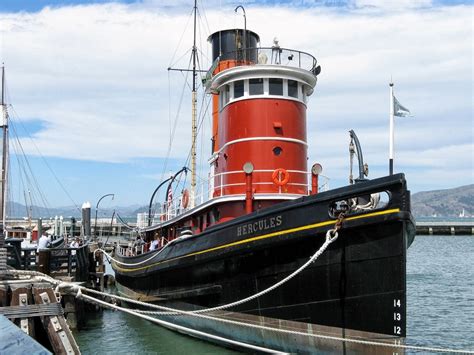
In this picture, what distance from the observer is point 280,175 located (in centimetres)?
1208

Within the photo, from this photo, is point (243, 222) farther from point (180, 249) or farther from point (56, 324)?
point (56, 324)

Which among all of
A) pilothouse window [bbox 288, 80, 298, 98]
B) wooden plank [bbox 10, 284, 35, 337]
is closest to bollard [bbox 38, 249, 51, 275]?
wooden plank [bbox 10, 284, 35, 337]

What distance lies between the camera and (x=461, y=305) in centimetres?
1902

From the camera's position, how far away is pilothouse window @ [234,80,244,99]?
42.4 ft

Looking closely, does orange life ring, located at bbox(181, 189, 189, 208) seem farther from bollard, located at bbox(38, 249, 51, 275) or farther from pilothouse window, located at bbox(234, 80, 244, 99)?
bollard, located at bbox(38, 249, 51, 275)

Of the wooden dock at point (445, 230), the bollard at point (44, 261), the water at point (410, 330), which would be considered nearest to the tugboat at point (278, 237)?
the water at point (410, 330)

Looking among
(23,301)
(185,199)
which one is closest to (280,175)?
(185,199)

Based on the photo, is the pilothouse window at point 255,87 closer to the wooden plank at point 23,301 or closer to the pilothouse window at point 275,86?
the pilothouse window at point 275,86

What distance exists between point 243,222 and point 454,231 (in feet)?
246

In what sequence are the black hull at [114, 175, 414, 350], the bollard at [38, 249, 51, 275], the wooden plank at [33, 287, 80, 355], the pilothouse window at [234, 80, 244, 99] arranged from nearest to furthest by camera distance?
the wooden plank at [33, 287, 80, 355] → the black hull at [114, 175, 414, 350] → the pilothouse window at [234, 80, 244, 99] → the bollard at [38, 249, 51, 275]

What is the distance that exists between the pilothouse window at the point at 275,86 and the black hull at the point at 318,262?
3842mm

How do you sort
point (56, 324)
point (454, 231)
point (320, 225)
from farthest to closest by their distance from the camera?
point (454, 231) → point (320, 225) → point (56, 324)

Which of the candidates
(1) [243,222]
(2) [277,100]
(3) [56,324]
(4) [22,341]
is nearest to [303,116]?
(2) [277,100]

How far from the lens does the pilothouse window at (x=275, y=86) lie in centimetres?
1277
